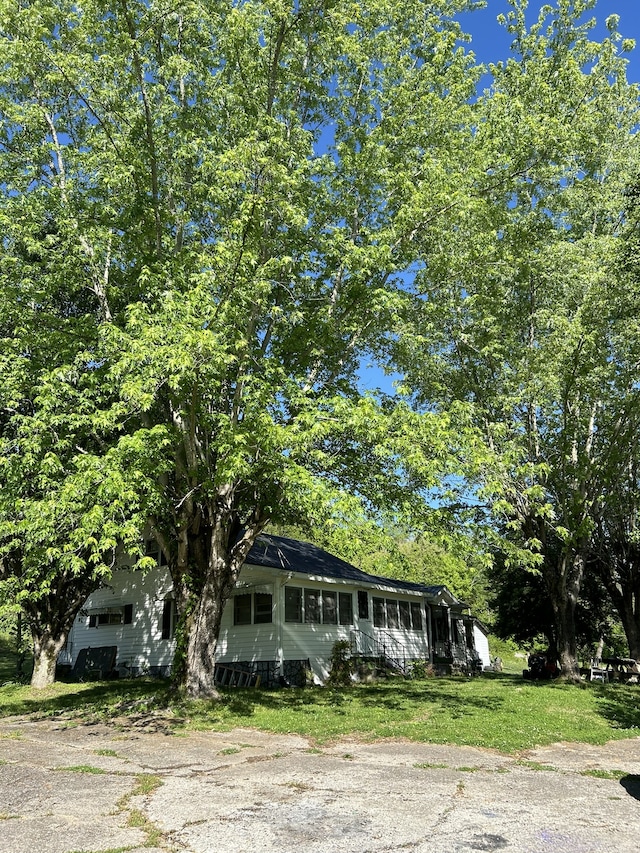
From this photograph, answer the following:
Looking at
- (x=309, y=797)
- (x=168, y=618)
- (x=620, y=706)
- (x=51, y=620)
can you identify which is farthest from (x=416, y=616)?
(x=309, y=797)

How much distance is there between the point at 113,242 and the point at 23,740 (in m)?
9.52

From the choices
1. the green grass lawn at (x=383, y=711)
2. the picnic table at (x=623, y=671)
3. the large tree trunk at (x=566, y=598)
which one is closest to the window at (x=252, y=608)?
the green grass lawn at (x=383, y=711)

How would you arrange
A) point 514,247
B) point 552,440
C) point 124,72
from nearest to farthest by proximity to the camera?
1. point 124,72
2. point 514,247
3. point 552,440

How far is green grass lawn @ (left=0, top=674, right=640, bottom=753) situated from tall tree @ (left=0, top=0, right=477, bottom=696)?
1492mm

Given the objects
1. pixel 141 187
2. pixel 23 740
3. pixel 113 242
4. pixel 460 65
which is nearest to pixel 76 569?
pixel 23 740

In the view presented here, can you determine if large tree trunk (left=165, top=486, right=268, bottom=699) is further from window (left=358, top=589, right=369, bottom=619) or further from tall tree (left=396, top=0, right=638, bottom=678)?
window (left=358, top=589, right=369, bottom=619)

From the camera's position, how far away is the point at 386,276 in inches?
538

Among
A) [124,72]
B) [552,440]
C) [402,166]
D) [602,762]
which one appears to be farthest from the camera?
[552,440]

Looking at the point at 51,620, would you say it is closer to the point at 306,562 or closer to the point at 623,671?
the point at 306,562

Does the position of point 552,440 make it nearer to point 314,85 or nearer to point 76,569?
point 314,85

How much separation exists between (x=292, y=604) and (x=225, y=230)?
12.3m

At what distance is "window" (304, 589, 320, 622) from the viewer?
2000 centimetres

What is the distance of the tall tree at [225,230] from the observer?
10.8 meters

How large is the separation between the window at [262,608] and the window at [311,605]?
4.71ft
